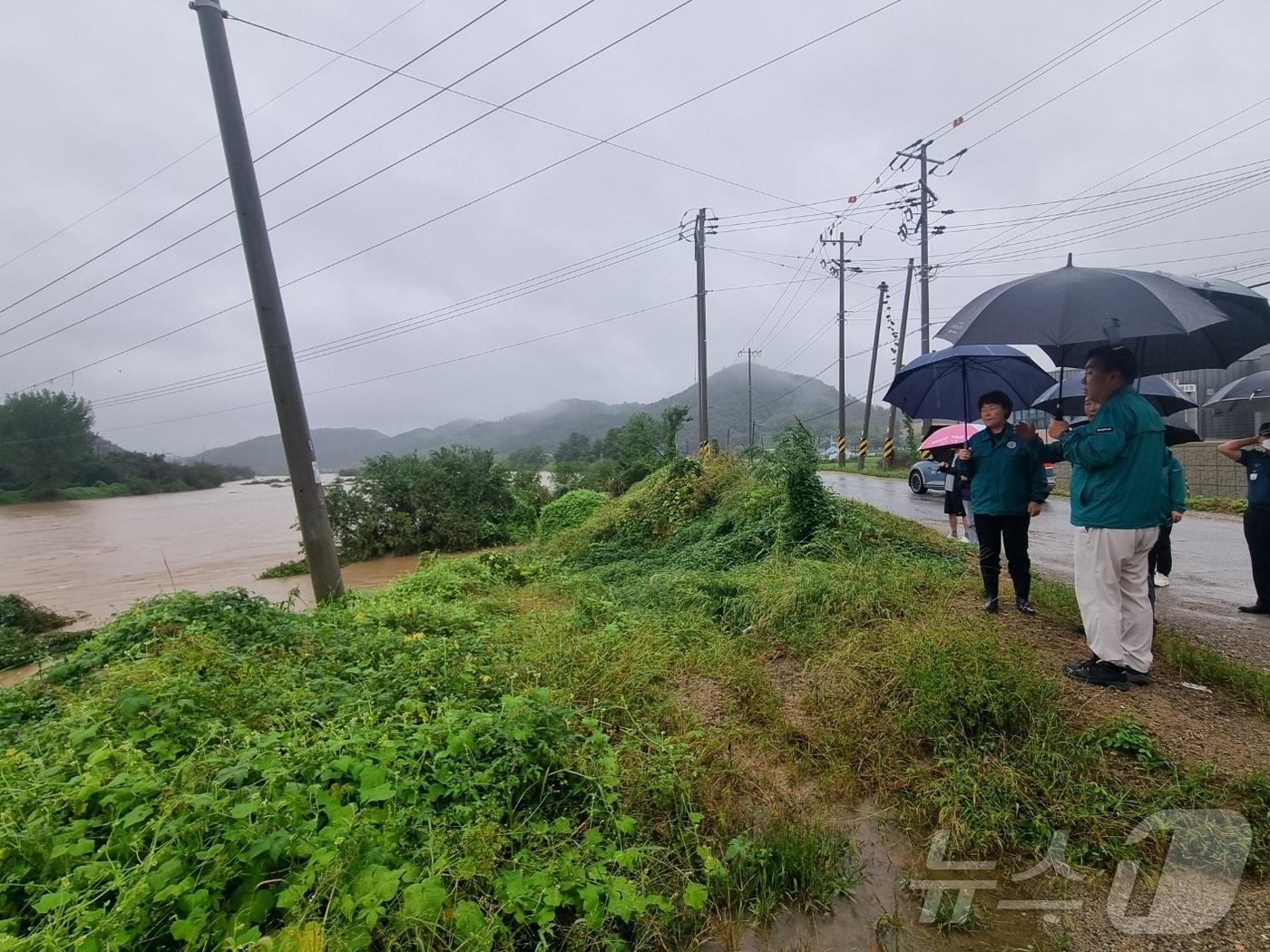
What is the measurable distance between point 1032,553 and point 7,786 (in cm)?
889

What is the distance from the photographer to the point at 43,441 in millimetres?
45719

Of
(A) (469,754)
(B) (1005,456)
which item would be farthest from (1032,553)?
(A) (469,754)

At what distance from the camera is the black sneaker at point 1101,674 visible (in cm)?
305

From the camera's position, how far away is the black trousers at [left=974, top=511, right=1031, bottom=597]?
4.01m

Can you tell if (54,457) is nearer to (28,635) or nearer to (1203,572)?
(28,635)

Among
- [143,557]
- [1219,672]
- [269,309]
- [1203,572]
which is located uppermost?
[269,309]

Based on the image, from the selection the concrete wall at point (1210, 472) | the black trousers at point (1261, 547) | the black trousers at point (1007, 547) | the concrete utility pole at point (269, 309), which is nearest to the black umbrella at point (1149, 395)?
the black trousers at point (1261, 547)

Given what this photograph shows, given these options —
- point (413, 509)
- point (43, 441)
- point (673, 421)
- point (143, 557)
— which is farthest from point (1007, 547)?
point (43, 441)

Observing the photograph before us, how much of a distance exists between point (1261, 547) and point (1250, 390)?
1.77 m

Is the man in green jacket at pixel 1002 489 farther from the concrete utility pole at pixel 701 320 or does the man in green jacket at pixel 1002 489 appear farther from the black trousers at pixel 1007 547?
the concrete utility pole at pixel 701 320

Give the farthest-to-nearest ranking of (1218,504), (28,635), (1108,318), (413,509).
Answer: (413,509), (1218,504), (28,635), (1108,318)

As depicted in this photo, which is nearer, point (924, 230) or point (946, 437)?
point (946, 437)

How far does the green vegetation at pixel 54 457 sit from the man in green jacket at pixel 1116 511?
6536cm

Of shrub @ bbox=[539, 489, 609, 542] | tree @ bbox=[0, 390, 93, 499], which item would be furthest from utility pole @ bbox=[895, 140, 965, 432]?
tree @ bbox=[0, 390, 93, 499]
